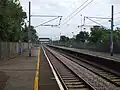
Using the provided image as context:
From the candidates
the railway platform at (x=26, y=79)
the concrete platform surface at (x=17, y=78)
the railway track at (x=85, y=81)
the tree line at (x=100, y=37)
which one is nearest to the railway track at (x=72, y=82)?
the railway track at (x=85, y=81)

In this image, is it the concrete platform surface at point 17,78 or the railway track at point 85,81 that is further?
the railway track at point 85,81

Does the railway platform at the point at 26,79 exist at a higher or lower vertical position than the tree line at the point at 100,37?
lower

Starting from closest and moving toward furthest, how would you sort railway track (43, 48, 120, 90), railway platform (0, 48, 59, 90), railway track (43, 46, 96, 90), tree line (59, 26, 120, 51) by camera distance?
railway platform (0, 48, 59, 90)
railway track (43, 46, 96, 90)
railway track (43, 48, 120, 90)
tree line (59, 26, 120, 51)

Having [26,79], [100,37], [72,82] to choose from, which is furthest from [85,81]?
[100,37]

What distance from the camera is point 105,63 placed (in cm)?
2478

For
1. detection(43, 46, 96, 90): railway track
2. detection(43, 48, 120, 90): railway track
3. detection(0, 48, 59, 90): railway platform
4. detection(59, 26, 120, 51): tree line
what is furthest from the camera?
detection(59, 26, 120, 51): tree line

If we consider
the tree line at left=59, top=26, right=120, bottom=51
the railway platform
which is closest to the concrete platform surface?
the railway platform

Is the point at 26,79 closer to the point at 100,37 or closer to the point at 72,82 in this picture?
the point at 72,82

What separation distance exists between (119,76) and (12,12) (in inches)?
854

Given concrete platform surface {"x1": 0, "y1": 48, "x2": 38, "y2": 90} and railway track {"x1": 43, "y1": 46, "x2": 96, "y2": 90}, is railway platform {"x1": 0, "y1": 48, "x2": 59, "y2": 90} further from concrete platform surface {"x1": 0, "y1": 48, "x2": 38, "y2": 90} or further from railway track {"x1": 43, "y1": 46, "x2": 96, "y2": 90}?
railway track {"x1": 43, "y1": 46, "x2": 96, "y2": 90}

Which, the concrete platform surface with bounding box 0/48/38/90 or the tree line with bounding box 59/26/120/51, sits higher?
the tree line with bounding box 59/26/120/51

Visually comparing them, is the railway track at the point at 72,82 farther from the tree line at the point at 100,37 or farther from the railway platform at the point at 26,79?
the tree line at the point at 100,37

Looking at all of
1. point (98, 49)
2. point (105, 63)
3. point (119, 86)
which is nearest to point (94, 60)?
point (105, 63)

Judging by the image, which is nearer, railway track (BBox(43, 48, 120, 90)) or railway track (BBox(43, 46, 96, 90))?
railway track (BBox(43, 46, 96, 90))
